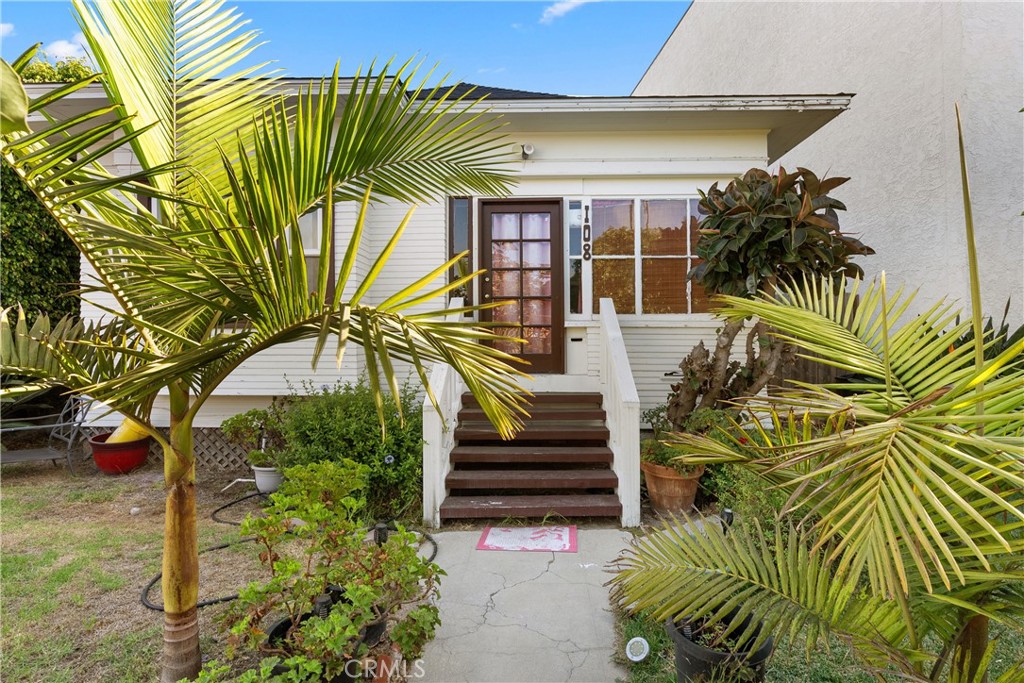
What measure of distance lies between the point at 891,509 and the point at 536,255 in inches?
213

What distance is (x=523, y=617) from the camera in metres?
2.82

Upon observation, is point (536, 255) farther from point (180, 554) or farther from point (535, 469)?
point (180, 554)

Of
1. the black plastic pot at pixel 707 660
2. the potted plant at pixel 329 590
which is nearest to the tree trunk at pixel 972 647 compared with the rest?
the black plastic pot at pixel 707 660

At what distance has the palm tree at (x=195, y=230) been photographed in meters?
1.31

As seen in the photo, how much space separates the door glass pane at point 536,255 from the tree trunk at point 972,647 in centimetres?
517

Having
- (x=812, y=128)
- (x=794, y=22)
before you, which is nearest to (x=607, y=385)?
(x=812, y=128)

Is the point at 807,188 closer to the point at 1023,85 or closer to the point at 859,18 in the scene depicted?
the point at 1023,85

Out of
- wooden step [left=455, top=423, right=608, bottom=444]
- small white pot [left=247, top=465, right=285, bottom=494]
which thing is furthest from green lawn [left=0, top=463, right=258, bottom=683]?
wooden step [left=455, top=423, right=608, bottom=444]

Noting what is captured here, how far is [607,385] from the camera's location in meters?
5.15

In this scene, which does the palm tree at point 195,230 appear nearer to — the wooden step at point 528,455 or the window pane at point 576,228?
the wooden step at point 528,455

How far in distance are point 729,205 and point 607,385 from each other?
6.60 feet

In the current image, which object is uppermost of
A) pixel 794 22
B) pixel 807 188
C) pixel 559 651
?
pixel 794 22

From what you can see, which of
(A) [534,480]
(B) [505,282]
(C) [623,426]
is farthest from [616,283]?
(A) [534,480]

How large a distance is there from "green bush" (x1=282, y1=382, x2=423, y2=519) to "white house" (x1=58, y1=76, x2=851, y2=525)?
933 mm
